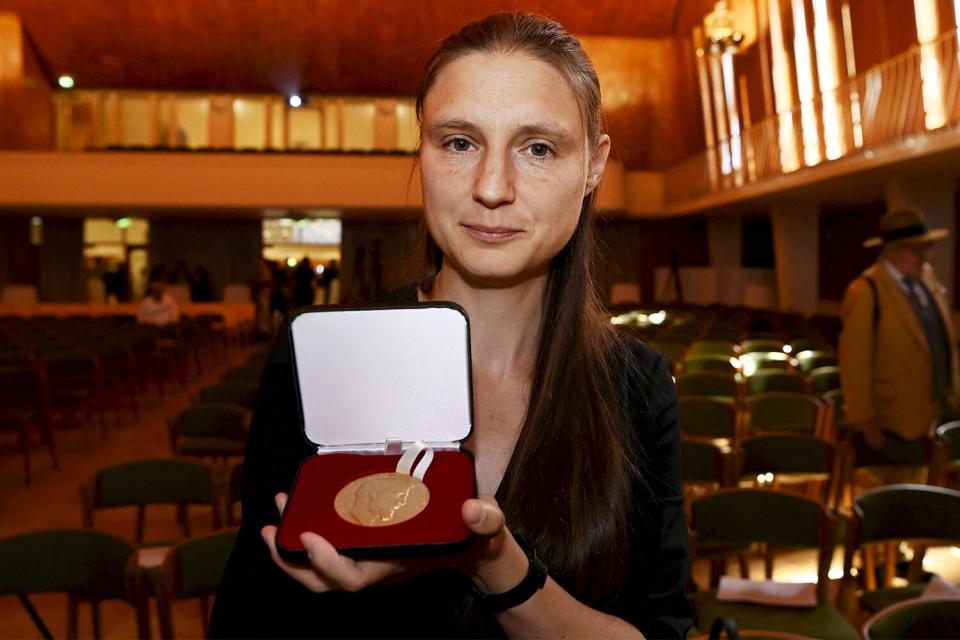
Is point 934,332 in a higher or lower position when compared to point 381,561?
higher

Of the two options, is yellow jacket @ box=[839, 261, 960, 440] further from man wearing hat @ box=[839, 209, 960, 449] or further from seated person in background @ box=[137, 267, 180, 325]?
seated person in background @ box=[137, 267, 180, 325]

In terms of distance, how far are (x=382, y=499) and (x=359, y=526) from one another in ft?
0.22

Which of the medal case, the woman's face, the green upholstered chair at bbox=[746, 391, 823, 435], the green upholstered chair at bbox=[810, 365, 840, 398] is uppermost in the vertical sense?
the woman's face

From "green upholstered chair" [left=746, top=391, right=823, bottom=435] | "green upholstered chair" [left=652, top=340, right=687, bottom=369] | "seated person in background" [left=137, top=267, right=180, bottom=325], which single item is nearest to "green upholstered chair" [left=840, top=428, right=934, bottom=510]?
"green upholstered chair" [left=746, top=391, right=823, bottom=435]

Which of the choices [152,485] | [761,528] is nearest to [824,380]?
[761,528]

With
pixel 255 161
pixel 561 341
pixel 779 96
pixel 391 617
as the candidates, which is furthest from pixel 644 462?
pixel 255 161

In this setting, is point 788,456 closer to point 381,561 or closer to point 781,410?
point 781,410

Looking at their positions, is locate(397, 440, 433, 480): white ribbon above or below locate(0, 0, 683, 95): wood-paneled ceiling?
below

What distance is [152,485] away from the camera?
3992mm

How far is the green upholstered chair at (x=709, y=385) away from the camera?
7227mm

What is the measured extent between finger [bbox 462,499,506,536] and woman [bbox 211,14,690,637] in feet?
0.23

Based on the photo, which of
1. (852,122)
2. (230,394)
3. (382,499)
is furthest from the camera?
(852,122)

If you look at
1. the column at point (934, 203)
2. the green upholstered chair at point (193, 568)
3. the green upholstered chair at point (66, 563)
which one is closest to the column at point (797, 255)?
the column at point (934, 203)

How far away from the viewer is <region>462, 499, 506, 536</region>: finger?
857 mm
